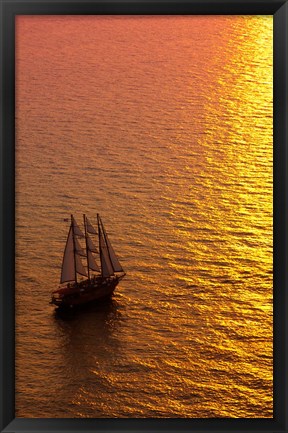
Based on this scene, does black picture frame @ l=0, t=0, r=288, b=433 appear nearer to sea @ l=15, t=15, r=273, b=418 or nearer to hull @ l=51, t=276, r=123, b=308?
sea @ l=15, t=15, r=273, b=418

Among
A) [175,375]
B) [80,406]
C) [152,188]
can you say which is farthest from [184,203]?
[80,406]

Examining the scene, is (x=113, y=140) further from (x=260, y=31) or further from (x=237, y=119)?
(x=260, y=31)

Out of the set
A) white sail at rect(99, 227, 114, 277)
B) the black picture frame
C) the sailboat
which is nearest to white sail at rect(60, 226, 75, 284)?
the sailboat

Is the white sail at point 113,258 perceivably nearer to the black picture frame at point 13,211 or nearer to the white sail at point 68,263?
the white sail at point 68,263

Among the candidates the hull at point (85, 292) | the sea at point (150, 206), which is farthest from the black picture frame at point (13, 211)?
the hull at point (85, 292)

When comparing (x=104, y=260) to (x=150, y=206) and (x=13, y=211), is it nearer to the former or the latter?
(x=150, y=206)

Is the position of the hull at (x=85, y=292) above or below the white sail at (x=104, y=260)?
below
